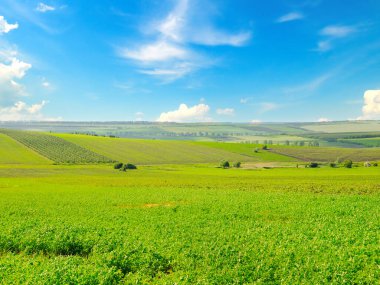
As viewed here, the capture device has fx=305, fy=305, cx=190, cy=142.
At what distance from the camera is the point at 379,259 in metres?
18.0

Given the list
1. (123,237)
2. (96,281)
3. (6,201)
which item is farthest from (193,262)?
(6,201)

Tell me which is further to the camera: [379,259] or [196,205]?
[196,205]

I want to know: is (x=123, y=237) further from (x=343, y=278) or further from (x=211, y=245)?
(x=343, y=278)

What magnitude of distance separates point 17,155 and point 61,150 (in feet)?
76.4

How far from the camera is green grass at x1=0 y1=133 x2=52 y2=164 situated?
432ft

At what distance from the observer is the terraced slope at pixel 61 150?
142375 mm

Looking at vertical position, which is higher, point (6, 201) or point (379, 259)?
point (379, 259)

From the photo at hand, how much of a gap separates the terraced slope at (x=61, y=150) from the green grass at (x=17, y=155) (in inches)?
167

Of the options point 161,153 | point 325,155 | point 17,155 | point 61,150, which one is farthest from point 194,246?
point 325,155

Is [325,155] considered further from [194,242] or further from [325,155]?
[194,242]

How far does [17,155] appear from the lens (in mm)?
143500

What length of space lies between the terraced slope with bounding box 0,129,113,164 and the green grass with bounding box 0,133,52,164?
424 centimetres

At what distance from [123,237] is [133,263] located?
16.6ft

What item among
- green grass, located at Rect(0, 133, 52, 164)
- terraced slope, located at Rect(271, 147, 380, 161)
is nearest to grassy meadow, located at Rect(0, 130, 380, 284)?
green grass, located at Rect(0, 133, 52, 164)
